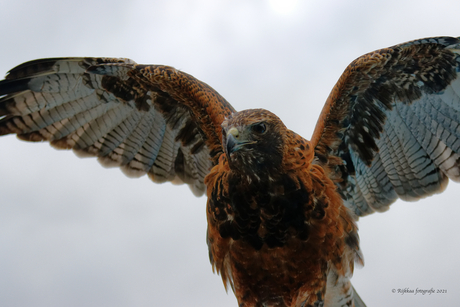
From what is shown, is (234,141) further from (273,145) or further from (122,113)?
(122,113)

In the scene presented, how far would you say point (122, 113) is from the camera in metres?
7.33

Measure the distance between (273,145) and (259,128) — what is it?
0.27 meters

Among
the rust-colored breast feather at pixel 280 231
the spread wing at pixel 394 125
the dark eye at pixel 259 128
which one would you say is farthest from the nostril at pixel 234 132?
the spread wing at pixel 394 125

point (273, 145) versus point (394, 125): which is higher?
point (394, 125)

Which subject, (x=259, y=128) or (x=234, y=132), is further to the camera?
(x=259, y=128)

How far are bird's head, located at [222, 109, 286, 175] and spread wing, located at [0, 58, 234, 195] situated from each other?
167cm

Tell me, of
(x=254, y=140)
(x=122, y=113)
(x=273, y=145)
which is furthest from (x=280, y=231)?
(x=122, y=113)

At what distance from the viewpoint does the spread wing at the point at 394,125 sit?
18.9 ft

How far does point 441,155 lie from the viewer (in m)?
6.28

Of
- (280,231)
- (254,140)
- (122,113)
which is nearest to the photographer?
(254,140)

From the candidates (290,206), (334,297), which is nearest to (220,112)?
(290,206)

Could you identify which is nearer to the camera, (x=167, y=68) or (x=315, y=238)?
(x=315, y=238)

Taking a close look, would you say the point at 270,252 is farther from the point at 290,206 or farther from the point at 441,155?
the point at 441,155

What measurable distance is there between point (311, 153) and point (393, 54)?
1.72 meters
